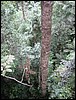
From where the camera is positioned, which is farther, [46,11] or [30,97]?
[30,97]

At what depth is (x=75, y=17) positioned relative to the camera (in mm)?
5836

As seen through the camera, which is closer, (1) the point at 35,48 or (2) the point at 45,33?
(2) the point at 45,33

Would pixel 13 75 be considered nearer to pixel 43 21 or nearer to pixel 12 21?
pixel 12 21

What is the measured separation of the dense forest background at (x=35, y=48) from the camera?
19.6 ft

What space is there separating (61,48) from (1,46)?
227 cm

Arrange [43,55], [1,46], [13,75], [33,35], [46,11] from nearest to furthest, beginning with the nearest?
[46,11] → [43,55] → [1,46] → [13,75] → [33,35]

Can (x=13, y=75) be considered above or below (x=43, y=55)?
below

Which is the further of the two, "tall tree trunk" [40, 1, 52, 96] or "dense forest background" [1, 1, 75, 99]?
"dense forest background" [1, 1, 75, 99]

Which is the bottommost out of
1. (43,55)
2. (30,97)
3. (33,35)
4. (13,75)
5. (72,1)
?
(30,97)

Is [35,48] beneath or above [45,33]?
beneath

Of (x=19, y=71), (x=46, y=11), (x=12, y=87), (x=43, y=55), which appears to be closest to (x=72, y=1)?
(x=46, y=11)

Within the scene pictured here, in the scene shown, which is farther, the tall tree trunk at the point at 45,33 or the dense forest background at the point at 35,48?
the dense forest background at the point at 35,48

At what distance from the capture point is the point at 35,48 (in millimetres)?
6934

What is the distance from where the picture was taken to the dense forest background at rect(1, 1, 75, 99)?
19.6ft
